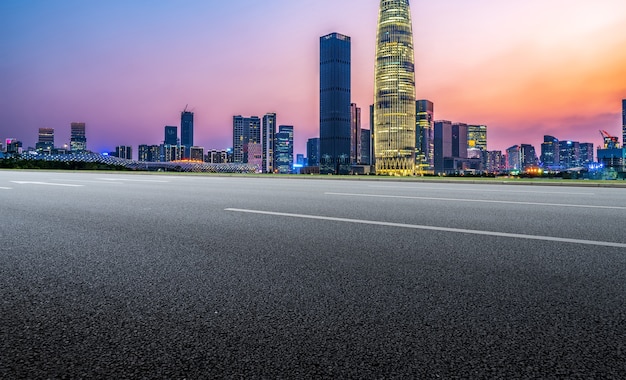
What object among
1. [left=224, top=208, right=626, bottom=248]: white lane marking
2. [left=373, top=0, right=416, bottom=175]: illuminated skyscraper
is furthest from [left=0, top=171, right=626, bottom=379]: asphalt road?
[left=373, top=0, right=416, bottom=175]: illuminated skyscraper

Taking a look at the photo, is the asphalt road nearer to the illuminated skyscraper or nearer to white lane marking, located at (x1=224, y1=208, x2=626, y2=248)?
white lane marking, located at (x1=224, y1=208, x2=626, y2=248)

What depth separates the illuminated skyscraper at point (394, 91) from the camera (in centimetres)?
16000

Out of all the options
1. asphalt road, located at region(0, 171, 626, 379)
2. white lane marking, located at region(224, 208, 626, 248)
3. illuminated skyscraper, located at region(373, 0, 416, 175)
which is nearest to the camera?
asphalt road, located at region(0, 171, 626, 379)

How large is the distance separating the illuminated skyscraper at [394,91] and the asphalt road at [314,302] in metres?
165

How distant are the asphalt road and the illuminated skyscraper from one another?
541ft

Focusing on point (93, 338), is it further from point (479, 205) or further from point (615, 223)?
point (479, 205)

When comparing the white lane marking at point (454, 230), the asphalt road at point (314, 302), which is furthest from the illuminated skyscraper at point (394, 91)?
the asphalt road at point (314, 302)

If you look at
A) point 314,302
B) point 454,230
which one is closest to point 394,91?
point 454,230

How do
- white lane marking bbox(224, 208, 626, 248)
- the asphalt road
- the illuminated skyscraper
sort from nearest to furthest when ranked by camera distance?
the asphalt road < white lane marking bbox(224, 208, 626, 248) < the illuminated skyscraper

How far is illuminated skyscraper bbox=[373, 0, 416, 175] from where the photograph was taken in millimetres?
160000

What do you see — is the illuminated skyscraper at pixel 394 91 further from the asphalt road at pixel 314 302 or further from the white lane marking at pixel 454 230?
the asphalt road at pixel 314 302

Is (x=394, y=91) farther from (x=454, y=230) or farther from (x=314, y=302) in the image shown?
(x=314, y=302)

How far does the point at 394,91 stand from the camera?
17038 centimetres

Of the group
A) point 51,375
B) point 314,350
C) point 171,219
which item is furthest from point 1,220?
point 314,350
